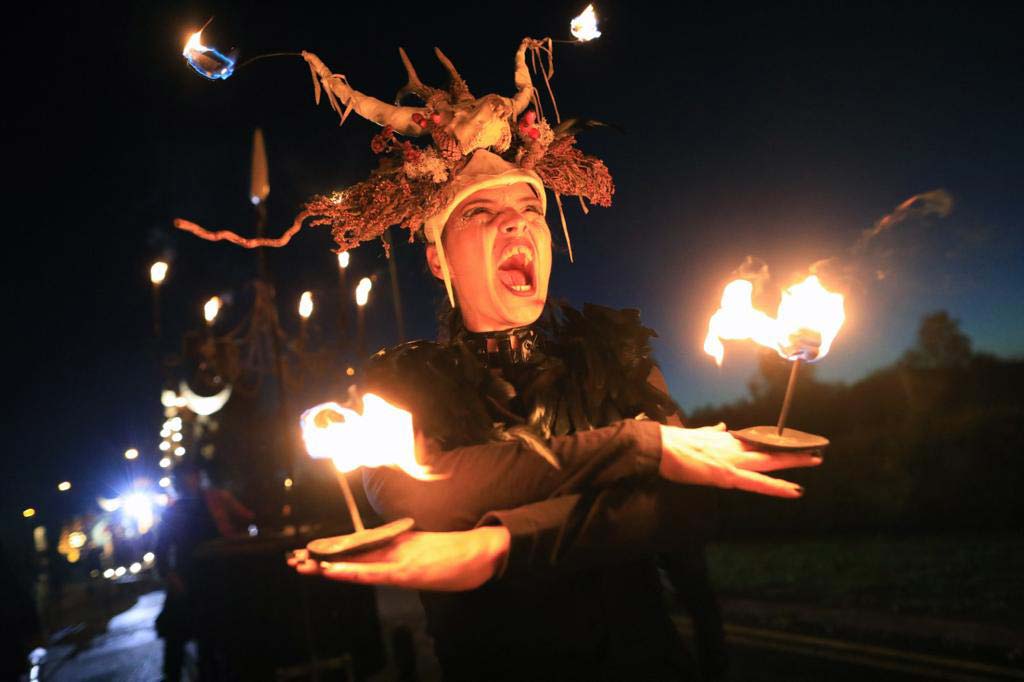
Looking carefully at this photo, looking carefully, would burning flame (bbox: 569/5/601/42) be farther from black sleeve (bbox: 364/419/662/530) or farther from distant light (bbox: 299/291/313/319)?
distant light (bbox: 299/291/313/319)

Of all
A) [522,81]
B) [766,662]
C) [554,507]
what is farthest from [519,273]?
[766,662]

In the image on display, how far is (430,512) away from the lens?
5.86 ft

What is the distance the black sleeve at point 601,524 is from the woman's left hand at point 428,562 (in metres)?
0.05

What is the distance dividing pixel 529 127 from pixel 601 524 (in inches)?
59.1

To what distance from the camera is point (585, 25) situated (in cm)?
247

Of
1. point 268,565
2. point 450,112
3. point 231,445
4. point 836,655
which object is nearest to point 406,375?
point 450,112

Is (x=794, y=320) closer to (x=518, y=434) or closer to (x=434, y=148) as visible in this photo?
(x=518, y=434)

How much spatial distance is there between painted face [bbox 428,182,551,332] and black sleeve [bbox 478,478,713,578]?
82 centimetres

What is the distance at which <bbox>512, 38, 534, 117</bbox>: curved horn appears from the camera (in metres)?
2.41

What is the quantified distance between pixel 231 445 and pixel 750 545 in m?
15.0

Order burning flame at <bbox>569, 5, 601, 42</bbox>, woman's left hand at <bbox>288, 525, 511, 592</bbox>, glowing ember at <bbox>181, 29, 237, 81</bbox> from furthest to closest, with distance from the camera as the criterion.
Result: burning flame at <bbox>569, 5, 601, 42</bbox>
glowing ember at <bbox>181, 29, 237, 81</bbox>
woman's left hand at <bbox>288, 525, 511, 592</bbox>

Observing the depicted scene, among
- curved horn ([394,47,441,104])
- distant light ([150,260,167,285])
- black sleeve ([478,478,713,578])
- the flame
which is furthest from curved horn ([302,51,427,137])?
distant light ([150,260,167,285])

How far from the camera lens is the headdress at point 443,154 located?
2293mm

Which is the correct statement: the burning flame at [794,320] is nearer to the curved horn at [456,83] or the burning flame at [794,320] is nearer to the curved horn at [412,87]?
the curved horn at [456,83]
